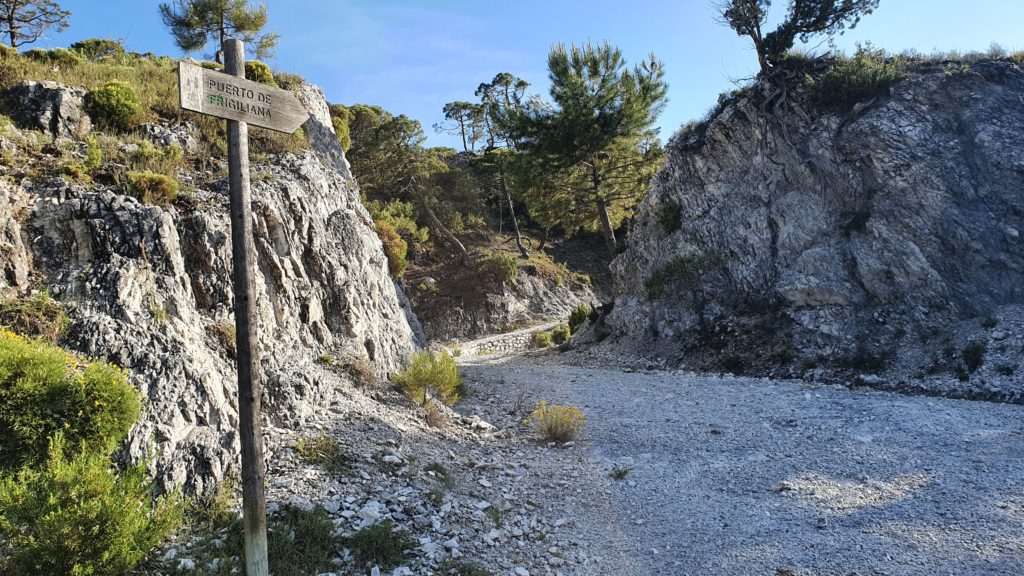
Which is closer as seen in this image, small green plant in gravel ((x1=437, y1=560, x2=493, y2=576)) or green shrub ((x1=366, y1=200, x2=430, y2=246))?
small green plant in gravel ((x1=437, y1=560, x2=493, y2=576))

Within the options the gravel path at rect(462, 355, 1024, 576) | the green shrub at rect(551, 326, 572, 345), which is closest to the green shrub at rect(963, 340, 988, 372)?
the gravel path at rect(462, 355, 1024, 576)

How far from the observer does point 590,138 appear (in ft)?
79.7

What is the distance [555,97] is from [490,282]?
11470 mm

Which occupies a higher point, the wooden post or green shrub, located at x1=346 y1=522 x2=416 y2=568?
the wooden post

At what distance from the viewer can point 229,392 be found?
7.25 m

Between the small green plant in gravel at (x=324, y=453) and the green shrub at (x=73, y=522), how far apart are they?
96.5 inches

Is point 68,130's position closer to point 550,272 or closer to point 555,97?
point 555,97

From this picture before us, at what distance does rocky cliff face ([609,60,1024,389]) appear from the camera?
13688mm

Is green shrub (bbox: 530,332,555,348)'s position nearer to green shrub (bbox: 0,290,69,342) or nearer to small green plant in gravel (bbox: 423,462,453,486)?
small green plant in gravel (bbox: 423,462,453,486)

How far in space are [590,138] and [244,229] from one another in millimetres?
21508

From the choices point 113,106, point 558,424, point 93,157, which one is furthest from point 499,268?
point 93,157

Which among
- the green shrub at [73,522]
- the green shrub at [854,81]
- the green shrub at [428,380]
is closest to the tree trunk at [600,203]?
the green shrub at [854,81]

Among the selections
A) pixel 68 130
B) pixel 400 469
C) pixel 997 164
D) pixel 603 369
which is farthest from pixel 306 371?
pixel 997 164

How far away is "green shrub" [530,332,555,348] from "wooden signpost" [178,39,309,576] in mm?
20096
